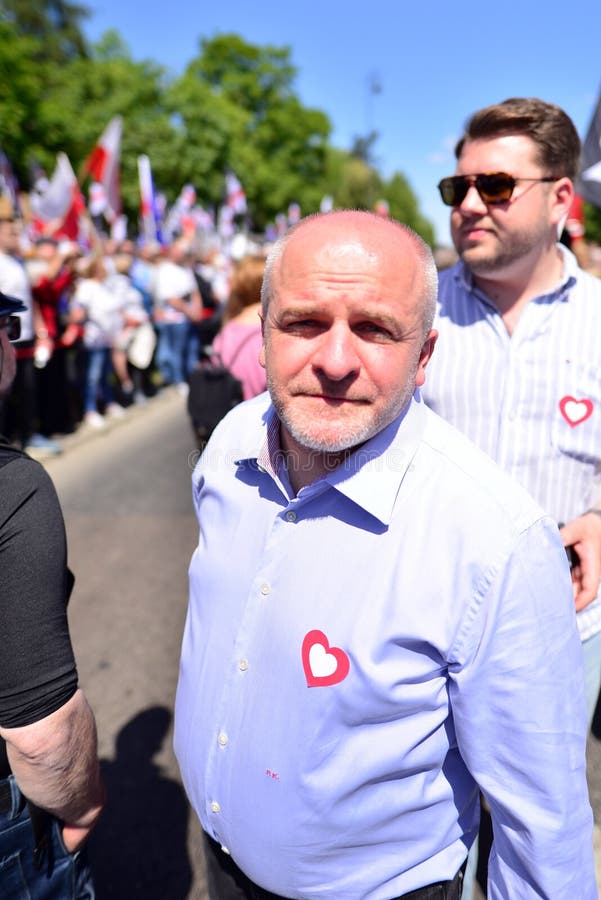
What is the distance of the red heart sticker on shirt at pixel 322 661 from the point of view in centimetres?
123

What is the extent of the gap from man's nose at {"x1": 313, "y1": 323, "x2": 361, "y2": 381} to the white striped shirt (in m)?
0.81

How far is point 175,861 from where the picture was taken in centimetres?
241

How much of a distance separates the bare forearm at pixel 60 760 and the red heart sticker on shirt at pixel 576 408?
1417 mm

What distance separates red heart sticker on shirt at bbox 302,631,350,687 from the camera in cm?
123

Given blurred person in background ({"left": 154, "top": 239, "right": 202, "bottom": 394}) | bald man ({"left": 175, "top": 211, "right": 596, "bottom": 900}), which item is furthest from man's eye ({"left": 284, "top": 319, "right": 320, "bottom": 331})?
blurred person in background ({"left": 154, "top": 239, "right": 202, "bottom": 394})

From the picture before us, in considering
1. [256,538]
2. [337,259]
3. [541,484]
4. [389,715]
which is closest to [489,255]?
[541,484]

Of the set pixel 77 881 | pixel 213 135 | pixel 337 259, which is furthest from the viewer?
pixel 213 135

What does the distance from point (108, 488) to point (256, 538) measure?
17.0ft

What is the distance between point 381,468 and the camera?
1.28 meters

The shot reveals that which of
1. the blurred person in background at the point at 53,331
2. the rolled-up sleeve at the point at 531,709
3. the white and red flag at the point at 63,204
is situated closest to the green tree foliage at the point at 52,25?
the white and red flag at the point at 63,204

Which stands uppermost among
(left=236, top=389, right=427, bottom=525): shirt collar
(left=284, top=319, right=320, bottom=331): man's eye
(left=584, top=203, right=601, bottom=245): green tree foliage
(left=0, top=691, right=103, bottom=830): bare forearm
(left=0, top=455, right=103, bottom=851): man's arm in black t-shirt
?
(left=284, top=319, right=320, bottom=331): man's eye

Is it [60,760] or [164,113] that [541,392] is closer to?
[60,760]

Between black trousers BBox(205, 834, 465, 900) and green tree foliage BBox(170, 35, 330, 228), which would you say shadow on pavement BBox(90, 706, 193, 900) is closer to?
black trousers BBox(205, 834, 465, 900)

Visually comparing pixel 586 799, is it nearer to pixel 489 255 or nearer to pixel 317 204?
pixel 489 255
